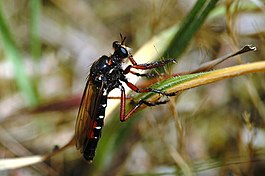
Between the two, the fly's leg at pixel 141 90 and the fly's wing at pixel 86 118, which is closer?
the fly's leg at pixel 141 90

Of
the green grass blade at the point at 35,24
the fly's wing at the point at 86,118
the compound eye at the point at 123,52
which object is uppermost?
the green grass blade at the point at 35,24

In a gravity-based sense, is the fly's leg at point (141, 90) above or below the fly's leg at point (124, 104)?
above

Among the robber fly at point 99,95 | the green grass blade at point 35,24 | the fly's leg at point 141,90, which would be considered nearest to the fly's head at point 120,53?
the robber fly at point 99,95

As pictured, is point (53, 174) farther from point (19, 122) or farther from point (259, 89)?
point (259, 89)

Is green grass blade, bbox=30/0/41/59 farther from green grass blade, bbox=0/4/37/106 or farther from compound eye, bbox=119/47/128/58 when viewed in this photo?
compound eye, bbox=119/47/128/58

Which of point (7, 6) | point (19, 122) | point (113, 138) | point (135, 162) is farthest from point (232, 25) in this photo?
point (7, 6)

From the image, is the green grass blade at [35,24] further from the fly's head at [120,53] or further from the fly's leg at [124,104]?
the fly's leg at [124,104]

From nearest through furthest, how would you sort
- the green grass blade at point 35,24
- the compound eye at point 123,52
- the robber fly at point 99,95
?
the robber fly at point 99,95
the compound eye at point 123,52
the green grass blade at point 35,24
